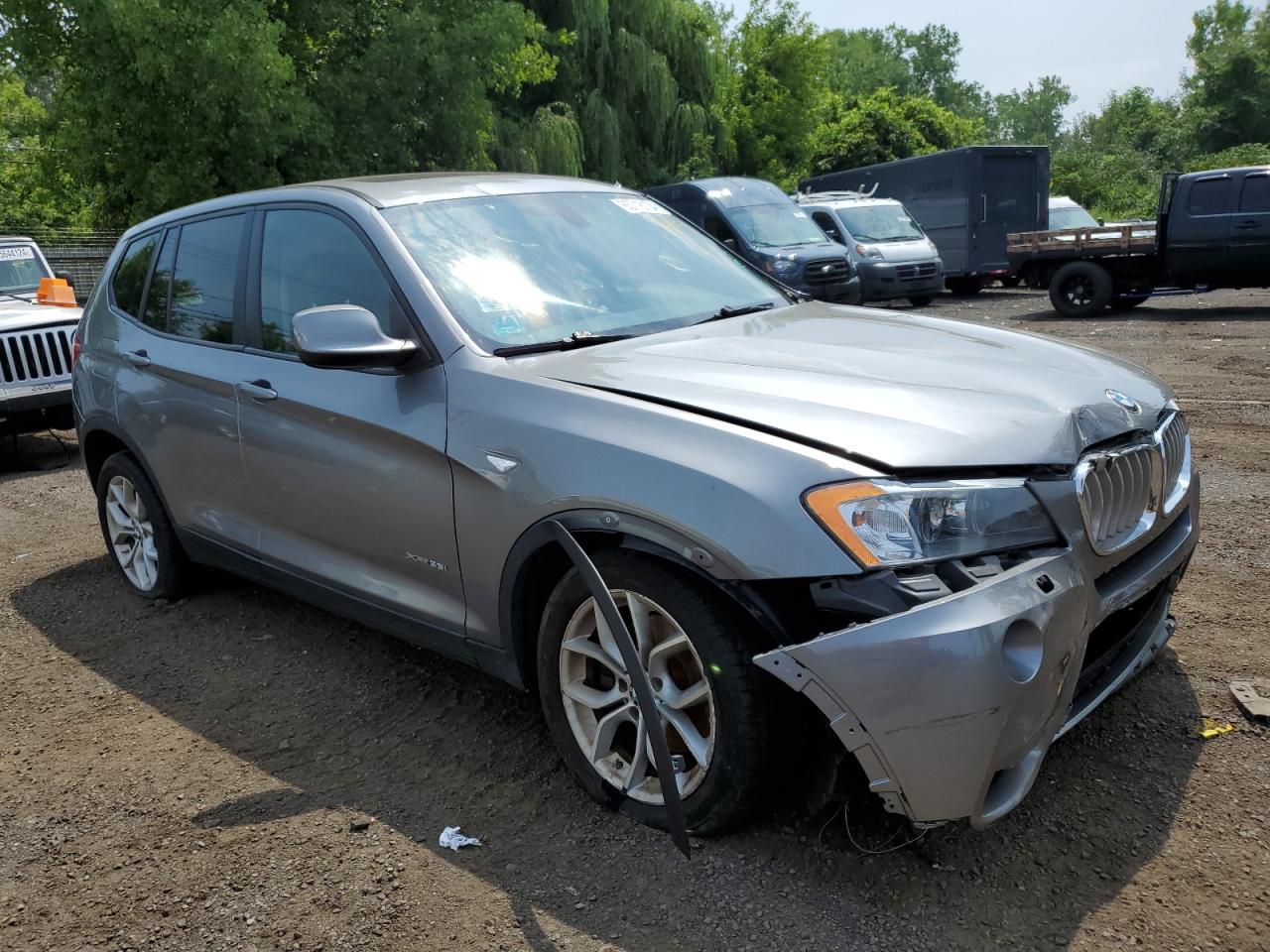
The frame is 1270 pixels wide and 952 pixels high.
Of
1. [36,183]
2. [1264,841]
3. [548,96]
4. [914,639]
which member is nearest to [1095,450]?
[914,639]

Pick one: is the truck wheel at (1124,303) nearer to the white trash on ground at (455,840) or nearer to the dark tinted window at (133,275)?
the dark tinted window at (133,275)

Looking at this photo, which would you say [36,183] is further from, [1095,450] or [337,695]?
[1095,450]

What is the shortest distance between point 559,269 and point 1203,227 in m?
14.2

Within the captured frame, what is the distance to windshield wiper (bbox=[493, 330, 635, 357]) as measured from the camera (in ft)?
11.0

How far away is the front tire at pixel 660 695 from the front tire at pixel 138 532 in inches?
98.1

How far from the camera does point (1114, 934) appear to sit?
2.52m

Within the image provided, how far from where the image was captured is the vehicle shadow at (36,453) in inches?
348

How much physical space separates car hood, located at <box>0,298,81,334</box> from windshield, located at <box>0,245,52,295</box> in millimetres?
551

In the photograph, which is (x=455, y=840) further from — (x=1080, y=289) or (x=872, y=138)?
(x=872, y=138)

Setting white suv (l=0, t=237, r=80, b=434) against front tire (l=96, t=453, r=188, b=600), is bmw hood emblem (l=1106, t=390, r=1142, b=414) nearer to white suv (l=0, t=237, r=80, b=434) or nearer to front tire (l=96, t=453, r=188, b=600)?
front tire (l=96, t=453, r=188, b=600)

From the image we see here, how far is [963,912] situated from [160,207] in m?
18.3

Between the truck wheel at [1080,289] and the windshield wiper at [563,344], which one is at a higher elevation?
the windshield wiper at [563,344]

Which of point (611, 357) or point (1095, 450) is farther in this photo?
point (611, 357)

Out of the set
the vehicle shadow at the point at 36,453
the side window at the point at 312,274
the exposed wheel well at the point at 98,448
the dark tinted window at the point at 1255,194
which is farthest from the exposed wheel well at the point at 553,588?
the dark tinted window at the point at 1255,194
